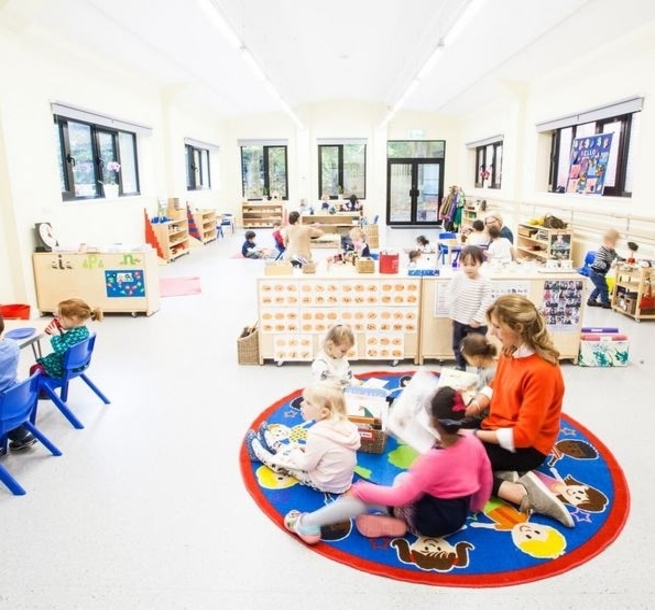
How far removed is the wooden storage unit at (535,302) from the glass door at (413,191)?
13.4m

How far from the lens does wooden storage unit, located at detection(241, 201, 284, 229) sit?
18.1m

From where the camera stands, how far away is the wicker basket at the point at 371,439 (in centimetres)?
342

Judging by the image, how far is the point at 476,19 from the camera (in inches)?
314

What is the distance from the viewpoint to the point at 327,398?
2762mm

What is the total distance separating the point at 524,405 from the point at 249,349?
9.30ft

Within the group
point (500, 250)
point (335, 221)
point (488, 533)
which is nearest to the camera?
point (488, 533)

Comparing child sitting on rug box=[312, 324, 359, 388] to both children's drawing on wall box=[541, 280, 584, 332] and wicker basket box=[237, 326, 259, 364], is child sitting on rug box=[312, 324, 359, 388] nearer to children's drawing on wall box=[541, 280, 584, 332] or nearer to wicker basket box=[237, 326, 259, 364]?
wicker basket box=[237, 326, 259, 364]

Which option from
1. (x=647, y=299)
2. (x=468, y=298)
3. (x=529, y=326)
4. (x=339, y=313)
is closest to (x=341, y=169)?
(x=647, y=299)

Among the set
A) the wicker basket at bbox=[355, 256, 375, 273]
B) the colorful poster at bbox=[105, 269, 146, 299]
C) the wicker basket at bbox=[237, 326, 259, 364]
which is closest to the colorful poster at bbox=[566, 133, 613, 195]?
the wicker basket at bbox=[355, 256, 375, 273]

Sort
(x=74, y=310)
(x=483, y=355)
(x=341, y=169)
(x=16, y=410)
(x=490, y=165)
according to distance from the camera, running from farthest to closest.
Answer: (x=341, y=169) → (x=490, y=165) → (x=74, y=310) → (x=483, y=355) → (x=16, y=410)

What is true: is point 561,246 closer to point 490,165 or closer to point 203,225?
point 490,165

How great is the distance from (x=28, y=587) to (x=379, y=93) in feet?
51.0

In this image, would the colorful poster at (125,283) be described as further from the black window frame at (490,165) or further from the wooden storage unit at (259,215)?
the wooden storage unit at (259,215)

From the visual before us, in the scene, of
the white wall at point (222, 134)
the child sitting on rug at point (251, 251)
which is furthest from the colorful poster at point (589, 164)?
the child sitting on rug at point (251, 251)
